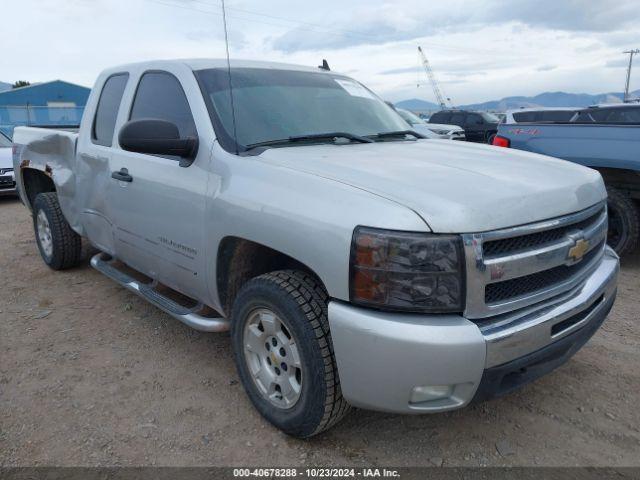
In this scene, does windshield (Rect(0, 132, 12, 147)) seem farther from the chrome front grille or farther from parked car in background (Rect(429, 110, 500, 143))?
parked car in background (Rect(429, 110, 500, 143))

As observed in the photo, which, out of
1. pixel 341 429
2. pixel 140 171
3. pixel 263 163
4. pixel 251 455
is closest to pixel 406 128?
pixel 263 163

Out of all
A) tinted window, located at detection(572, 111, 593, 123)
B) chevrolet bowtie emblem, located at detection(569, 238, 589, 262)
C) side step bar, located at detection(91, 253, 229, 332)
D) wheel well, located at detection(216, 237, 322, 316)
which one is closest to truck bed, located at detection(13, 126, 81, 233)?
side step bar, located at detection(91, 253, 229, 332)

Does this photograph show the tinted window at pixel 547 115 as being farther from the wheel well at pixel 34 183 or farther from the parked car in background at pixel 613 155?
the wheel well at pixel 34 183

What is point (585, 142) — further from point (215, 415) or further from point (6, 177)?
point (6, 177)

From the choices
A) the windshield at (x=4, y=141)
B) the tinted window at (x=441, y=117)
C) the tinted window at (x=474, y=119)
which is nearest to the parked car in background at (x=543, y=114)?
the tinted window at (x=474, y=119)

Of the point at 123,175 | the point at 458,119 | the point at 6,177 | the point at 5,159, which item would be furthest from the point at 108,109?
the point at 458,119

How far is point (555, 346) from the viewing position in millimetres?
2270

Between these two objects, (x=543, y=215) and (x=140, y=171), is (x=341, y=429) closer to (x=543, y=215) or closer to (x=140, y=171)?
(x=543, y=215)

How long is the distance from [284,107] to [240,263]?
1005 mm

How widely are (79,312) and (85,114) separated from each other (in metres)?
1.61

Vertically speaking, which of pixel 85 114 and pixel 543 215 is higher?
pixel 85 114

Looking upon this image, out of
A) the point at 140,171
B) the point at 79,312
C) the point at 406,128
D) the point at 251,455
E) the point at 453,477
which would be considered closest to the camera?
the point at 453,477

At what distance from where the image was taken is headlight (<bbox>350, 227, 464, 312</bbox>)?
1958 mm

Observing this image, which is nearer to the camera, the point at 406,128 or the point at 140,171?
the point at 140,171
